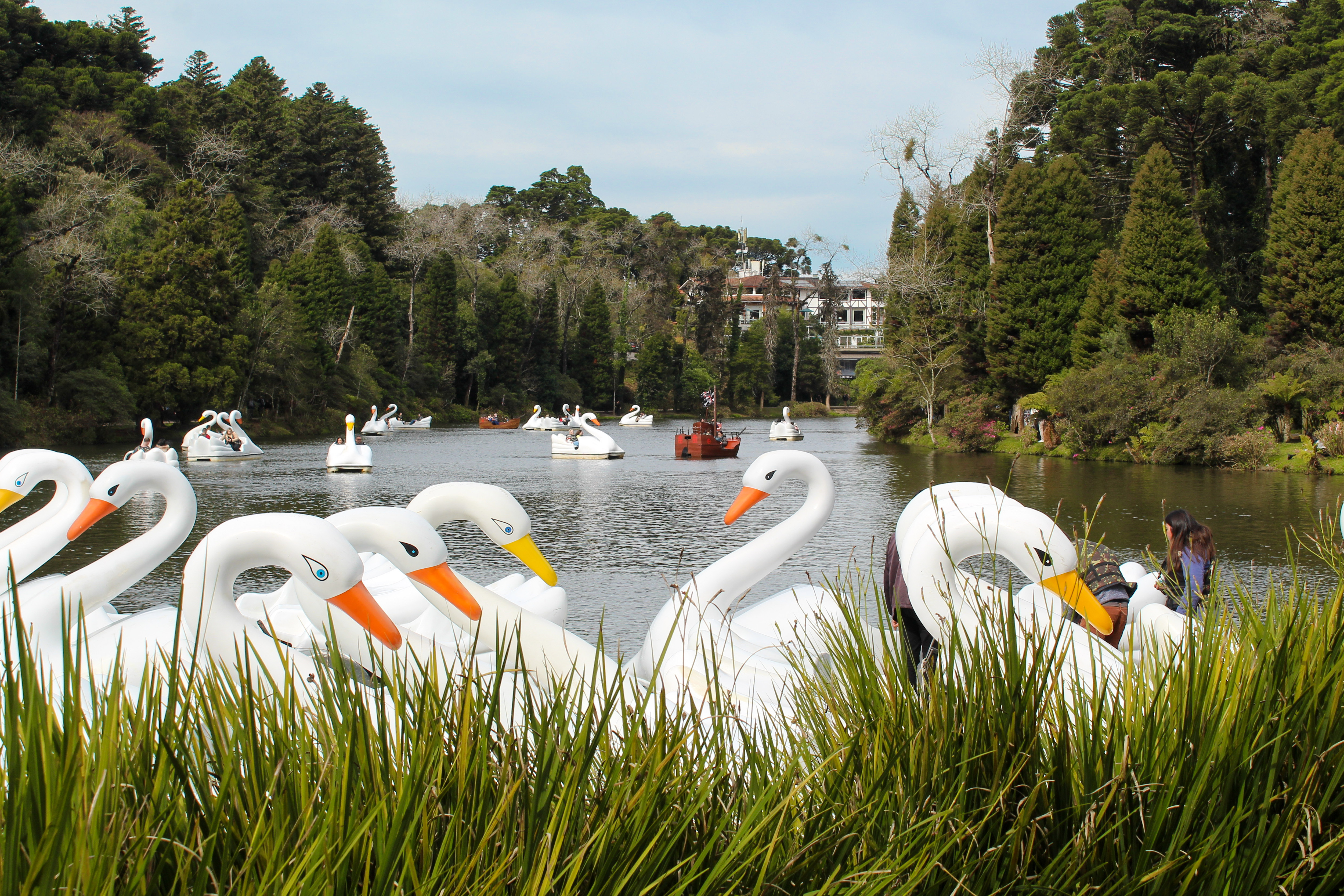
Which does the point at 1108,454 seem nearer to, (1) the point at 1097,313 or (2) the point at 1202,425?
(2) the point at 1202,425

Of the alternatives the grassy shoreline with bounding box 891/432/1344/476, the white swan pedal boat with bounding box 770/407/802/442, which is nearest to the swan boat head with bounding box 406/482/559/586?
the grassy shoreline with bounding box 891/432/1344/476

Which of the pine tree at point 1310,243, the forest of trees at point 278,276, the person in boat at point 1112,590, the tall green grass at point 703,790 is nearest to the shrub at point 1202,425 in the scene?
the pine tree at point 1310,243

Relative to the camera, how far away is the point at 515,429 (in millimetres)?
50438

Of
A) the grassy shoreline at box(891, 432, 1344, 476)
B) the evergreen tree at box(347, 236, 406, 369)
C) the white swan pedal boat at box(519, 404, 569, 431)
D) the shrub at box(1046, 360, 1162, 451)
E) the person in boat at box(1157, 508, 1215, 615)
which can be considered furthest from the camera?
the evergreen tree at box(347, 236, 406, 369)

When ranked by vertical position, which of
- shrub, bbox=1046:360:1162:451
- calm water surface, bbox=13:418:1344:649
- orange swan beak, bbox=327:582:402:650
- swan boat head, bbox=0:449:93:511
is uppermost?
shrub, bbox=1046:360:1162:451

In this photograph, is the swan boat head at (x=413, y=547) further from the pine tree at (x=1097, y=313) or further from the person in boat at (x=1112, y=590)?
the pine tree at (x=1097, y=313)

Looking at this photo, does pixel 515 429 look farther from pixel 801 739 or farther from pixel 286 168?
pixel 801 739

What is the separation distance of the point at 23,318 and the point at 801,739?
31629 millimetres

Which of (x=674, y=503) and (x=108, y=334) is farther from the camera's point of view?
(x=108, y=334)

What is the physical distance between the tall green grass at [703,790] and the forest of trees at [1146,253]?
69.2 ft

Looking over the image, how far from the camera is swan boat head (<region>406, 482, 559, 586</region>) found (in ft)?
15.3

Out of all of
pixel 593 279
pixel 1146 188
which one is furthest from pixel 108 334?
pixel 593 279

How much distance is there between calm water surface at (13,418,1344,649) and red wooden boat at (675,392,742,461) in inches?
31.0

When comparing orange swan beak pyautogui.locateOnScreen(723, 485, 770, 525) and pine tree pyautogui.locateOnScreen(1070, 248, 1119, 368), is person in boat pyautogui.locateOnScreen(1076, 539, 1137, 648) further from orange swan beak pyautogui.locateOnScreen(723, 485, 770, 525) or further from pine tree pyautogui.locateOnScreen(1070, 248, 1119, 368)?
pine tree pyautogui.locateOnScreen(1070, 248, 1119, 368)
